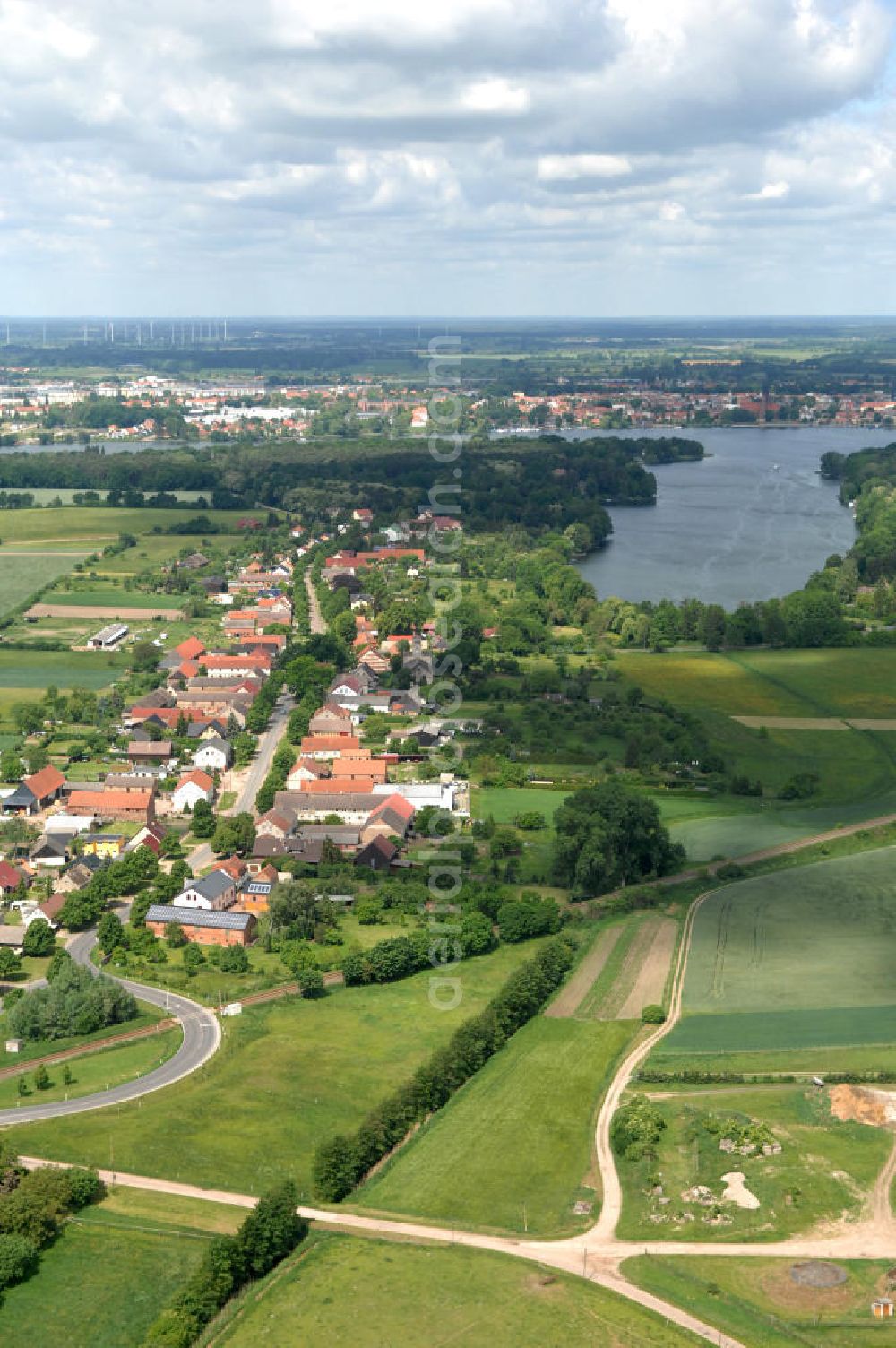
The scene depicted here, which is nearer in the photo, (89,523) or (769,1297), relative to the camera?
(769,1297)

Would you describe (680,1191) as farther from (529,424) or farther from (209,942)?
(529,424)

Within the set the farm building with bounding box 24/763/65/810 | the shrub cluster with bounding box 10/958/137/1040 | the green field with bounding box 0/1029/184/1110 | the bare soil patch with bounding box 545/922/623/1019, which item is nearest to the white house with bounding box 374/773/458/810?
the bare soil patch with bounding box 545/922/623/1019

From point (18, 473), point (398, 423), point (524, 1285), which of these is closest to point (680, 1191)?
point (524, 1285)

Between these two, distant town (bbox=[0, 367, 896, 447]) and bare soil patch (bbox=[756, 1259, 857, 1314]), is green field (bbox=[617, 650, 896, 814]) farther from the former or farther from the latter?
distant town (bbox=[0, 367, 896, 447])

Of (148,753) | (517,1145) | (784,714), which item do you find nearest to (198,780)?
(148,753)

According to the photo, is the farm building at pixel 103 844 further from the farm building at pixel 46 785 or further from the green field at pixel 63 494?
the green field at pixel 63 494

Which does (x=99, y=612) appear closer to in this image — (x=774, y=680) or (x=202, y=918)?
(x=774, y=680)

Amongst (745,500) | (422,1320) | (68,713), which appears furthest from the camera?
(745,500)
